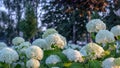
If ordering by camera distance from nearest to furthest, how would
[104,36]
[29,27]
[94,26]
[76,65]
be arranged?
[76,65]
[104,36]
[94,26]
[29,27]

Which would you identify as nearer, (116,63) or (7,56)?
(116,63)

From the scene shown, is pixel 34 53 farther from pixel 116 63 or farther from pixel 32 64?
pixel 116 63

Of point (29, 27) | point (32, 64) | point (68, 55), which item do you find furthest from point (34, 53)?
point (29, 27)

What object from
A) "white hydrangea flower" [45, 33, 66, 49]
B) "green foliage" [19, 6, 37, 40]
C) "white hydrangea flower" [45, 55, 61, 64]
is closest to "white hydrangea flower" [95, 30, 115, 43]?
"white hydrangea flower" [45, 33, 66, 49]

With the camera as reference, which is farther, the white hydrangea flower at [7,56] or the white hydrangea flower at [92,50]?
the white hydrangea flower at [7,56]

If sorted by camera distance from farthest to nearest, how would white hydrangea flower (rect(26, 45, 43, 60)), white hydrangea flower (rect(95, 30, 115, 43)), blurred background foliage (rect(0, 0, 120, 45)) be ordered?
blurred background foliage (rect(0, 0, 120, 45)), white hydrangea flower (rect(95, 30, 115, 43)), white hydrangea flower (rect(26, 45, 43, 60))

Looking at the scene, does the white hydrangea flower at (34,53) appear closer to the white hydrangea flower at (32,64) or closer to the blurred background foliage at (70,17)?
the white hydrangea flower at (32,64)

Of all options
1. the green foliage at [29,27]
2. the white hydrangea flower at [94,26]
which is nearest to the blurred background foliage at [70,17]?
the green foliage at [29,27]

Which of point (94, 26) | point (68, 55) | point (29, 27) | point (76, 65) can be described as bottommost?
point (76, 65)

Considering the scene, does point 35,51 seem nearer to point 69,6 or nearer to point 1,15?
point 69,6

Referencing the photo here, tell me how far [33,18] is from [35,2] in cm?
1229

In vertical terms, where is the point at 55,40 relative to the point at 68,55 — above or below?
above

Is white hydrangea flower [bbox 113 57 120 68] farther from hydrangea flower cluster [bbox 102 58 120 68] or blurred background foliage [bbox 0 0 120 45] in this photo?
blurred background foliage [bbox 0 0 120 45]

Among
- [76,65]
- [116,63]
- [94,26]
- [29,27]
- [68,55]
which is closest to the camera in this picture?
[116,63]
